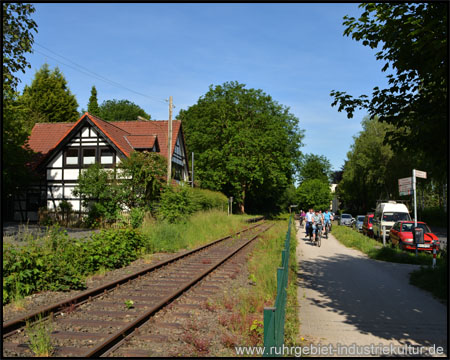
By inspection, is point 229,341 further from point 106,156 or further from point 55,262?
point 106,156

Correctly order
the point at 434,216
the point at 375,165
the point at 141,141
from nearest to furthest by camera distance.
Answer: the point at 141,141 → the point at 434,216 → the point at 375,165

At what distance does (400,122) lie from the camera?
7.27 meters

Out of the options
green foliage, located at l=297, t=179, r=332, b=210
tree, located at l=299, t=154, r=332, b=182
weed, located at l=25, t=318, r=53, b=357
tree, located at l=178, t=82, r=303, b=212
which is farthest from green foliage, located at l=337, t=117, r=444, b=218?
tree, located at l=299, t=154, r=332, b=182

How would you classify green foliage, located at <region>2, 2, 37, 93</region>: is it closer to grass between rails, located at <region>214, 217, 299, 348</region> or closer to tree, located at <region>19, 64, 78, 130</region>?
grass between rails, located at <region>214, 217, 299, 348</region>

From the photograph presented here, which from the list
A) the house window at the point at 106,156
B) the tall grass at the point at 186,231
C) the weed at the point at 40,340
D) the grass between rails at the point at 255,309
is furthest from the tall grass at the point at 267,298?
the house window at the point at 106,156

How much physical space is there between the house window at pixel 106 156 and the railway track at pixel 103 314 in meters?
20.0

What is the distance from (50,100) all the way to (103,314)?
55287 mm

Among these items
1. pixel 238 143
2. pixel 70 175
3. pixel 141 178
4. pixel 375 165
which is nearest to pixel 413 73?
pixel 141 178

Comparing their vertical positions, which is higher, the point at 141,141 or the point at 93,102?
the point at 93,102

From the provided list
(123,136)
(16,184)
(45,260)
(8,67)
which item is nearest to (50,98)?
(123,136)

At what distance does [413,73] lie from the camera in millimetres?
7184

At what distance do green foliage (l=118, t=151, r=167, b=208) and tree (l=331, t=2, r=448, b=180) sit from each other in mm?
18476

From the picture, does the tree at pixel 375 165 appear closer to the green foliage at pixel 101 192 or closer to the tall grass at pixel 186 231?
the tall grass at pixel 186 231

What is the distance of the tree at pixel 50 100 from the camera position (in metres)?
54.7
